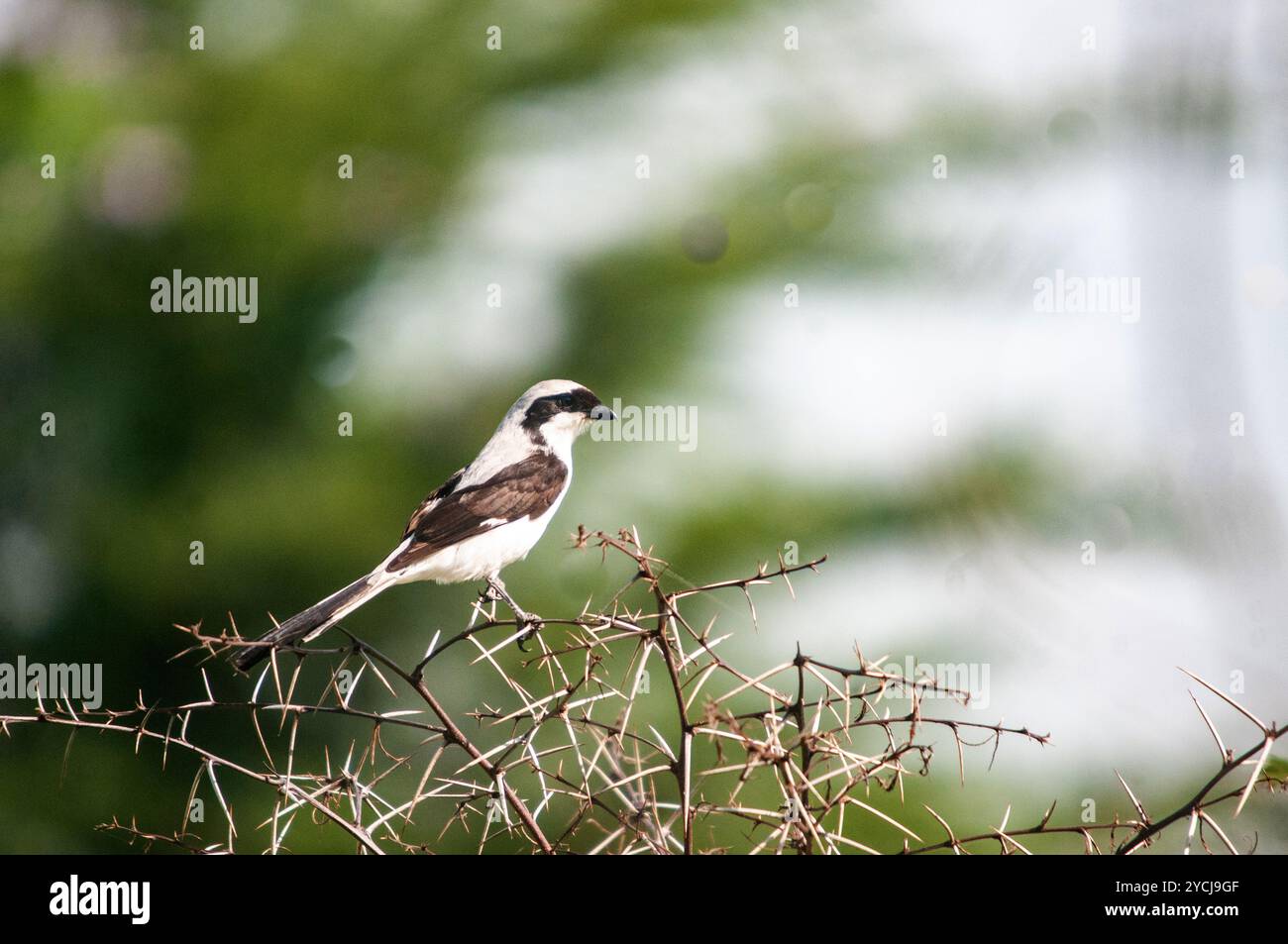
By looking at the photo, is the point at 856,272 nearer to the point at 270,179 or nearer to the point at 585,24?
the point at 585,24

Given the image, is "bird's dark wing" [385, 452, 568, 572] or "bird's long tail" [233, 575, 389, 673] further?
"bird's dark wing" [385, 452, 568, 572]

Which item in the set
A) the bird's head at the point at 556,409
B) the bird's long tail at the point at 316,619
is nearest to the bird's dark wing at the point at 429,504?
the bird's head at the point at 556,409

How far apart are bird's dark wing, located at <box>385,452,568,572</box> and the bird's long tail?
308 mm

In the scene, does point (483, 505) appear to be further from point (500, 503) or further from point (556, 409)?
point (556, 409)

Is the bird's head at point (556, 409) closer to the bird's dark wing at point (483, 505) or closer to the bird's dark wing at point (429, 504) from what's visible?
the bird's dark wing at point (483, 505)

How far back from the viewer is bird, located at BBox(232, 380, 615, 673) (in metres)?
3.87

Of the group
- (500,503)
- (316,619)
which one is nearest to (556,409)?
(500,503)

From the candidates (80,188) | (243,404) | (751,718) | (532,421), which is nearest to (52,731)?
(243,404)

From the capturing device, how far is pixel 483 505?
13.5 feet

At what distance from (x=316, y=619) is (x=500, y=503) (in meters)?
1.22

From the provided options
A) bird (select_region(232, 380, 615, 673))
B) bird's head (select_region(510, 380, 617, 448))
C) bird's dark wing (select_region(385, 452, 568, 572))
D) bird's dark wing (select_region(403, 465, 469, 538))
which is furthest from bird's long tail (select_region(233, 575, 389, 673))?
bird's head (select_region(510, 380, 617, 448))

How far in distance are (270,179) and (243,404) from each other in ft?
5.01

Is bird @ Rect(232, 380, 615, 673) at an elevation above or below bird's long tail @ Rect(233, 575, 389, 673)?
above

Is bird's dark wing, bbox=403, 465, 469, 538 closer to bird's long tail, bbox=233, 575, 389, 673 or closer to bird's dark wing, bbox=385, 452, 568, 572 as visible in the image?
bird's dark wing, bbox=385, 452, 568, 572
